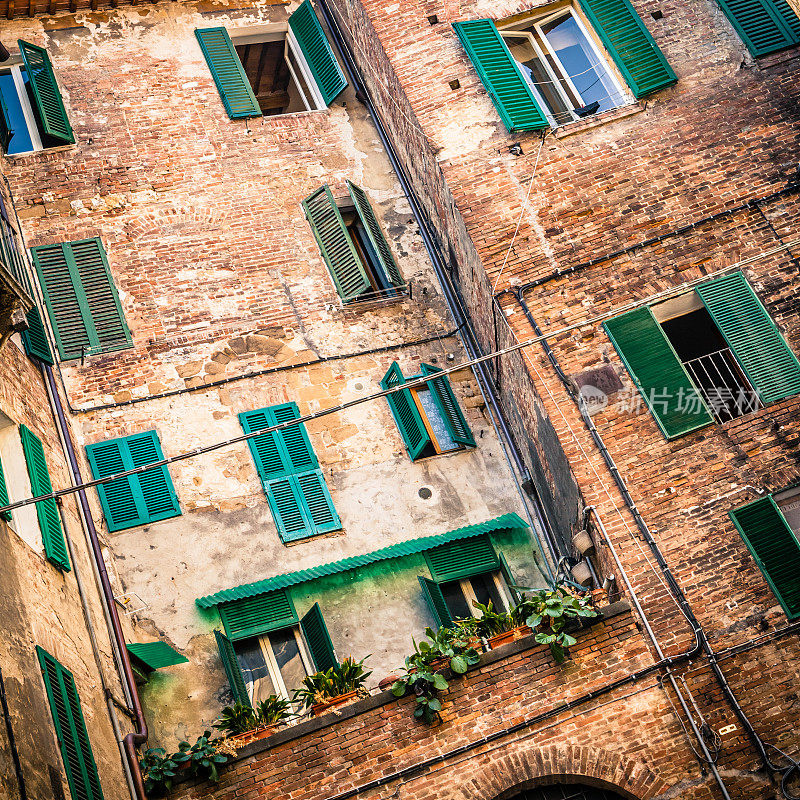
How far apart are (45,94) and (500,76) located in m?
6.43

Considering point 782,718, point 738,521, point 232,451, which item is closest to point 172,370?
point 232,451

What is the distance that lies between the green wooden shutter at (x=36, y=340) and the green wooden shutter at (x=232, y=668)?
155 inches

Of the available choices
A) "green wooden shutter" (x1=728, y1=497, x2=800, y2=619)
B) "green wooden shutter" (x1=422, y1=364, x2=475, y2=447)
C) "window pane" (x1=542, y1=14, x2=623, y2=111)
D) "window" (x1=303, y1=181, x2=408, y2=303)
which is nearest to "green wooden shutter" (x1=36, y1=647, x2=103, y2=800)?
"green wooden shutter" (x1=422, y1=364, x2=475, y2=447)

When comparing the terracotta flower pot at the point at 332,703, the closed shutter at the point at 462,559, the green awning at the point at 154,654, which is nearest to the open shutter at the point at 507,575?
the closed shutter at the point at 462,559

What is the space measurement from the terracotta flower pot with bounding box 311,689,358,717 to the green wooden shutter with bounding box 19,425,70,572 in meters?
2.91

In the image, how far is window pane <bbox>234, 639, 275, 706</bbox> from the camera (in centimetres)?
1169

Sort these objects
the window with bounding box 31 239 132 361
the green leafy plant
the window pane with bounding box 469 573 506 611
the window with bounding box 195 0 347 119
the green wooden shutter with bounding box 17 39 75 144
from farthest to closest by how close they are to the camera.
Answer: the window with bounding box 195 0 347 119
the green wooden shutter with bounding box 17 39 75 144
the window with bounding box 31 239 132 361
the window pane with bounding box 469 573 506 611
the green leafy plant

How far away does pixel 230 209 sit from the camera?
14641mm

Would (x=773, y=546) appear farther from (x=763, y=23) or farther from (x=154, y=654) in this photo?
(x=763, y=23)

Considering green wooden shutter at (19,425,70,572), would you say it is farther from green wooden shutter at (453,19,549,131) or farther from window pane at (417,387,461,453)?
green wooden shutter at (453,19,549,131)

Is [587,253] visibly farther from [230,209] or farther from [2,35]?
[2,35]

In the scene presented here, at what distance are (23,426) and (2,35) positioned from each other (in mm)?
7323

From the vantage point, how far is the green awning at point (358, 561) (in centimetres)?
1193

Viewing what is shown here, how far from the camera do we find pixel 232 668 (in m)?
11.6
